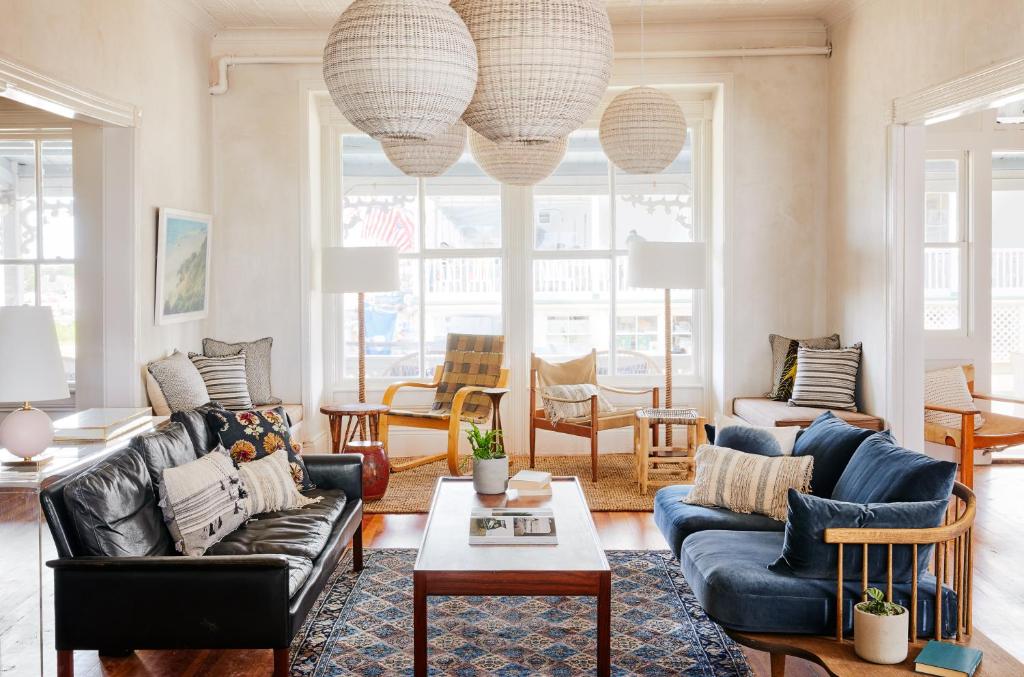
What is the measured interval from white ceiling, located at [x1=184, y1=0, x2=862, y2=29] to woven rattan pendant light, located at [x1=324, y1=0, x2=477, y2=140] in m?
4.26

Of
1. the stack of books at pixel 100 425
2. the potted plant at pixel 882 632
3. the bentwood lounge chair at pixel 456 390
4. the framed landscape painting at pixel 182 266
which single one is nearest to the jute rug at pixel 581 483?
the bentwood lounge chair at pixel 456 390

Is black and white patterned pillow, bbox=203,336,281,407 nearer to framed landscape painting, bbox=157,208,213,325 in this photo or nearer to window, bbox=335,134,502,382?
framed landscape painting, bbox=157,208,213,325

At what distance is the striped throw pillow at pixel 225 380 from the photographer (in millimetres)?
6043

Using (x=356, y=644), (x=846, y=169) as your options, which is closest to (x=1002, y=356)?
(x=846, y=169)

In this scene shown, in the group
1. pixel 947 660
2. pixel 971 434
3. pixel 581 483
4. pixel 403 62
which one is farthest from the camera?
pixel 581 483

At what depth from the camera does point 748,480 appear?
3.92 meters

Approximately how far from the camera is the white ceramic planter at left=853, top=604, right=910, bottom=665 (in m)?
2.57

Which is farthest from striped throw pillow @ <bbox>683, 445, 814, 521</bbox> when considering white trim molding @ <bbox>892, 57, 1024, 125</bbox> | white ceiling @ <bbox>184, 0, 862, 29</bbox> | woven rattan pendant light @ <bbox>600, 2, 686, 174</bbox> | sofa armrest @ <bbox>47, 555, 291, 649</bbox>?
white ceiling @ <bbox>184, 0, 862, 29</bbox>

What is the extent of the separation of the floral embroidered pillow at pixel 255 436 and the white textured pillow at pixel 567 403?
2.41 m

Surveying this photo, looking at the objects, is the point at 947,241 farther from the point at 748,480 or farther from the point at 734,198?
the point at 748,480

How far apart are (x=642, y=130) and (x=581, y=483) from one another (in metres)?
3.01

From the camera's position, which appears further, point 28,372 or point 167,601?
point 28,372

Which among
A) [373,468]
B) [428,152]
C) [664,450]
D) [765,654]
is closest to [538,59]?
[428,152]

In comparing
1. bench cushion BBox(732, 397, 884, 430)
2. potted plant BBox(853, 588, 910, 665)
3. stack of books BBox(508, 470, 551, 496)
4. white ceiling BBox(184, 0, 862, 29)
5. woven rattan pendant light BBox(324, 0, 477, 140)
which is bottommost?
potted plant BBox(853, 588, 910, 665)
